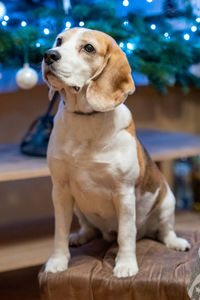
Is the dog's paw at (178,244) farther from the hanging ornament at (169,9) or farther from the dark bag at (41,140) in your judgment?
the hanging ornament at (169,9)

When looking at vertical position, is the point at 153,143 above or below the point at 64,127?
below

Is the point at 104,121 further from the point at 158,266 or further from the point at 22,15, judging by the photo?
the point at 22,15

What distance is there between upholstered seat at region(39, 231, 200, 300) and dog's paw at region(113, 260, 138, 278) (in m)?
0.02

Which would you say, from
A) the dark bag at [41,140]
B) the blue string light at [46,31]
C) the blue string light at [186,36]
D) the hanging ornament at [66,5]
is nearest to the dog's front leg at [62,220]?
the dark bag at [41,140]

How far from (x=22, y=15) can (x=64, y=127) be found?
77 cm

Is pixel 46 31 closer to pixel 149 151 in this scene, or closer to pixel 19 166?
pixel 19 166

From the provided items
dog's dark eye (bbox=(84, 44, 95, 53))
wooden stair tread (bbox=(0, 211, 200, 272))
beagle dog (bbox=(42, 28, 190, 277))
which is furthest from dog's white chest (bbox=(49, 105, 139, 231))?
wooden stair tread (bbox=(0, 211, 200, 272))

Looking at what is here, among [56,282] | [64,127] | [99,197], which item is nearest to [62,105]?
[64,127]

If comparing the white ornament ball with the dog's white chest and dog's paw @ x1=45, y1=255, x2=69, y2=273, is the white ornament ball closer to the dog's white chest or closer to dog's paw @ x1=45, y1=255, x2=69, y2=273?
the dog's white chest

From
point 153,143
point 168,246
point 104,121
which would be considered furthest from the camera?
point 153,143

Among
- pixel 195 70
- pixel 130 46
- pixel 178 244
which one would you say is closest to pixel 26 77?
pixel 130 46

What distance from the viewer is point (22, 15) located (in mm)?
1948

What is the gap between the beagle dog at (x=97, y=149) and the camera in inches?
50.8

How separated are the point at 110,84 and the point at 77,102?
11cm
